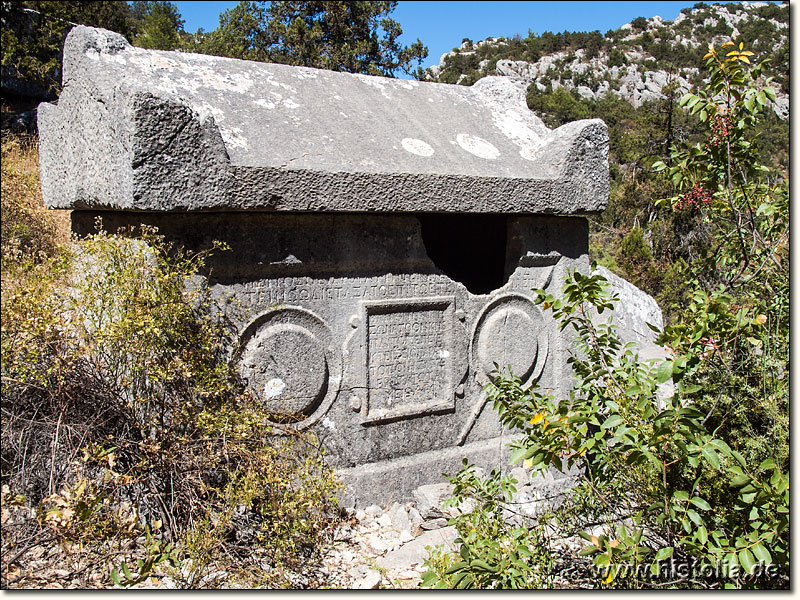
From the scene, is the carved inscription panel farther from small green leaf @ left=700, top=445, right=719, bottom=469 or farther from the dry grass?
the dry grass

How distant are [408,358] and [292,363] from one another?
0.63 meters

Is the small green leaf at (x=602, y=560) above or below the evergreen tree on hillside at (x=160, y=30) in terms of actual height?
below

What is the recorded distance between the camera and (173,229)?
274 cm

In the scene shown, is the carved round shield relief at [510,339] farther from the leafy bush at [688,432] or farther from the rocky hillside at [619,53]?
the rocky hillside at [619,53]

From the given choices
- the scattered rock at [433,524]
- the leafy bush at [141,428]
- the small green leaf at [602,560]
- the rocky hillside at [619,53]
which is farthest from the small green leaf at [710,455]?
the rocky hillside at [619,53]

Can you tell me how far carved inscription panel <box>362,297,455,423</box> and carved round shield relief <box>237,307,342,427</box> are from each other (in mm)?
213

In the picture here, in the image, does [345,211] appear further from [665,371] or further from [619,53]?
[619,53]

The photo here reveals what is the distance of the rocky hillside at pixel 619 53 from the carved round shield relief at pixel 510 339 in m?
20.9

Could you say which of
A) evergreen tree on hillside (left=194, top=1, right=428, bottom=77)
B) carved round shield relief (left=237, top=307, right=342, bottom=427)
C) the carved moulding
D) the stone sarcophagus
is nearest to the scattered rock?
the stone sarcophagus

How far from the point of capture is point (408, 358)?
11.0ft

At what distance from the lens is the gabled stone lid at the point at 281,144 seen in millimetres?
2580

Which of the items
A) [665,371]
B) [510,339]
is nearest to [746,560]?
[665,371]

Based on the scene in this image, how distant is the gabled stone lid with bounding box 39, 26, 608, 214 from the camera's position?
258 centimetres

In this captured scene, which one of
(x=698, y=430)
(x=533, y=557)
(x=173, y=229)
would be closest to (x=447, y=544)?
(x=533, y=557)
